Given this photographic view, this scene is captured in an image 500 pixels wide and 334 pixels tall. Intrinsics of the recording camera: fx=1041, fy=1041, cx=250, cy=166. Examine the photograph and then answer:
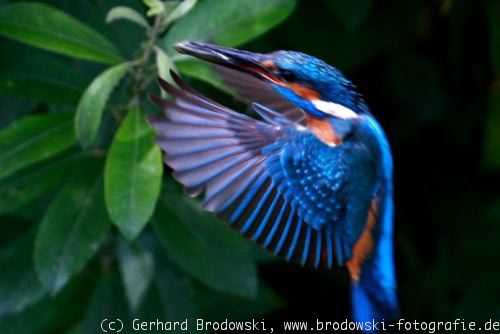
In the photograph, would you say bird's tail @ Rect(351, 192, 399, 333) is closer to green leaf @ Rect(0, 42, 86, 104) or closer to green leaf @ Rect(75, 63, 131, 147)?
green leaf @ Rect(75, 63, 131, 147)

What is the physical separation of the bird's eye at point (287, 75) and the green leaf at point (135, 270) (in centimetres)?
74

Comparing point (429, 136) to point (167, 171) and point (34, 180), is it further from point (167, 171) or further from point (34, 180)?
point (34, 180)

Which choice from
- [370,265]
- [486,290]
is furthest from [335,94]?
[486,290]

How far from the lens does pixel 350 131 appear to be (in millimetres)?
1688

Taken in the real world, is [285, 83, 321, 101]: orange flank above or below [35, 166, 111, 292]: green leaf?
above

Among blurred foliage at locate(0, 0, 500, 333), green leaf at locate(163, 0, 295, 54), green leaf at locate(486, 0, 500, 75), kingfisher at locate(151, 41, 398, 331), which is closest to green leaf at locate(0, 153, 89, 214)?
blurred foliage at locate(0, 0, 500, 333)

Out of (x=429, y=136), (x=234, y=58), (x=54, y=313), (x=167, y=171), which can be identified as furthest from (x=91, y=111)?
(x=429, y=136)

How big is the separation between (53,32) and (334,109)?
0.55m

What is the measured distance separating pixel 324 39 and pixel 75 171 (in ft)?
2.46

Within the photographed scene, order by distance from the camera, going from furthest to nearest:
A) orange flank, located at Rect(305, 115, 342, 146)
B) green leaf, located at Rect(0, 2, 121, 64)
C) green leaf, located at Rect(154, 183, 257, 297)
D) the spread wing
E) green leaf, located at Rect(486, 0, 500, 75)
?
green leaf, located at Rect(486, 0, 500, 75) < green leaf, located at Rect(154, 183, 257, 297) < green leaf, located at Rect(0, 2, 121, 64) < orange flank, located at Rect(305, 115, 342, 146) < the spread wing

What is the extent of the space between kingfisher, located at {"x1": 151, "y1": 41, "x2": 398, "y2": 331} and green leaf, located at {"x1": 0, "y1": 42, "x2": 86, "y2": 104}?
0.40 metres

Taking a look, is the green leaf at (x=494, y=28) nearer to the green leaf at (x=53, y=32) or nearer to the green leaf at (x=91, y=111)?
the green leaf at (x=53, y=32)

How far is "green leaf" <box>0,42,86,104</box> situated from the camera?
1969mm

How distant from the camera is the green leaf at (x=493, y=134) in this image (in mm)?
2600
